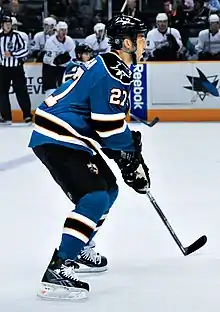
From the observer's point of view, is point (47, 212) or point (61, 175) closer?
point (61, 175)

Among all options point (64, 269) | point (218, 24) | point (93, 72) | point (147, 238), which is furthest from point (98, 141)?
point (218, 24)

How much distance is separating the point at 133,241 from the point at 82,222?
0.87 m

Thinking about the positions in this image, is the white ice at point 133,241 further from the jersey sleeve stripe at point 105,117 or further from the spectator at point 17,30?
the spectator at point 17,30

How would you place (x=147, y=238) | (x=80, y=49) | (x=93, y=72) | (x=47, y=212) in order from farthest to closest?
1. (x=80, y=49)
2. (x=47, y=212)
3. (x=147, y=238)
4. (x=93, y=72)

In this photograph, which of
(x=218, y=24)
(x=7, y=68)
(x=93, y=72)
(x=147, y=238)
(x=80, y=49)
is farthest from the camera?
(x=218, y=24)

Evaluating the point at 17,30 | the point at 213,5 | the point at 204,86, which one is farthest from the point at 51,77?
the point at 213,5

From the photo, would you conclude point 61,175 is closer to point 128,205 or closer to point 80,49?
point 128,205

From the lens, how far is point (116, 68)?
2.59 metres

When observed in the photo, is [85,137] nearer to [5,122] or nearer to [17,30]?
[5,122]

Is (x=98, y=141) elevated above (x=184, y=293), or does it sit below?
above

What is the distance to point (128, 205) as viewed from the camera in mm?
4301

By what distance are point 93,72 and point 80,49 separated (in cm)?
402

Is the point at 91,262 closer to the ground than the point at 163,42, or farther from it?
farther from it

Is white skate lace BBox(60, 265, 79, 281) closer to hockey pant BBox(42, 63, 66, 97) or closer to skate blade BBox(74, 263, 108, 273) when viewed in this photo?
skate blade BBox(74, 263, 108, 273)
